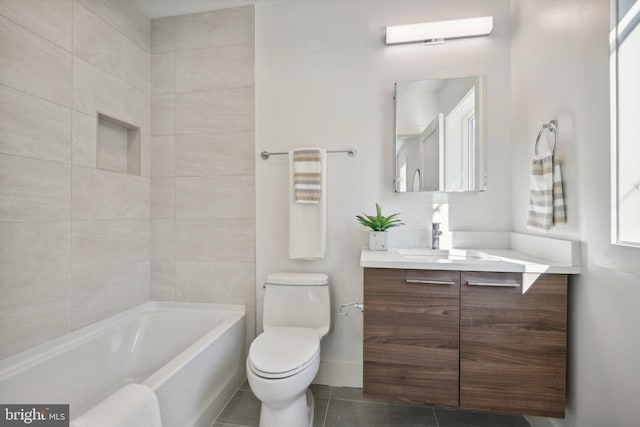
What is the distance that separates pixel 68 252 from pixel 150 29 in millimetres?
1625

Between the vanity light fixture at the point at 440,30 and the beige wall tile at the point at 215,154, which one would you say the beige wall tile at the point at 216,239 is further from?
the vanity light fixture at the point at 440,30

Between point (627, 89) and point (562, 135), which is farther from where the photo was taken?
point (562, 135)

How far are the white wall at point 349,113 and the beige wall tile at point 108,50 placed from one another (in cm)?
81

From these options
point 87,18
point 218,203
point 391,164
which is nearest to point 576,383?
point 391,164

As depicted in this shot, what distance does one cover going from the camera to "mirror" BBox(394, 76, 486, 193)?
1771 millimetres

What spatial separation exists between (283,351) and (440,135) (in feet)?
4.99

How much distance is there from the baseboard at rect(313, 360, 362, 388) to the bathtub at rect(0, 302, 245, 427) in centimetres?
54

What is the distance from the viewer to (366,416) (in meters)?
1.57

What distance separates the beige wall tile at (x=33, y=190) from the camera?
1270 millimetres

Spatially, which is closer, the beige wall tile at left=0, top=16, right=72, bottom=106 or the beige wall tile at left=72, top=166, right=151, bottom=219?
the beige wall tile at left=0, top=16, right=72, bottom=106

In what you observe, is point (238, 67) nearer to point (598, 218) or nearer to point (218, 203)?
point (218, 203)

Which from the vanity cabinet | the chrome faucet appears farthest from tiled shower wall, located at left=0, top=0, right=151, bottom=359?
the chrome faucet

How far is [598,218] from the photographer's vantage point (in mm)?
1084

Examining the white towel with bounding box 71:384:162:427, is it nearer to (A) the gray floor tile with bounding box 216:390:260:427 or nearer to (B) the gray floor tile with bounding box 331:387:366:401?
(A) the gray floor tile with bounding box 216:390:260:427
